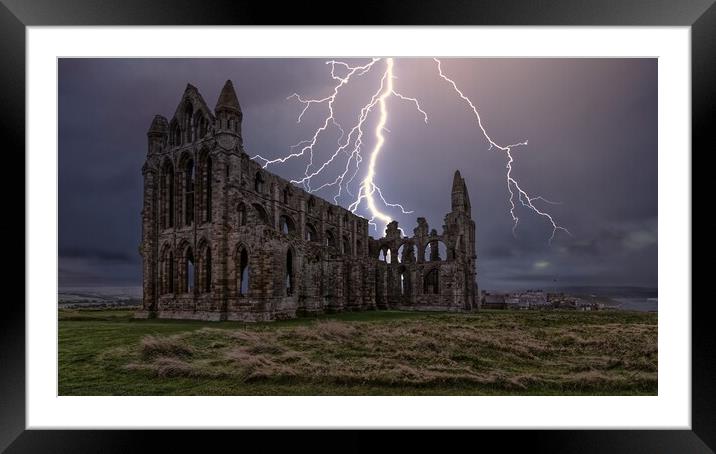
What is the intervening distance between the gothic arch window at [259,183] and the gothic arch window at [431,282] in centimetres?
1873

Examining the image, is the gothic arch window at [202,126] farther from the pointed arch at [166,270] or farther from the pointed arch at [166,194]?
the pointed arch at [166,270]

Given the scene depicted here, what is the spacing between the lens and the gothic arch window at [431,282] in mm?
36781

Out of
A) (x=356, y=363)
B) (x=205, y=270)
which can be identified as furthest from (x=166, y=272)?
(x=356, y=363)

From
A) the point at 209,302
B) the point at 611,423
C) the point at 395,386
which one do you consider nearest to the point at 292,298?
the point at 209,302

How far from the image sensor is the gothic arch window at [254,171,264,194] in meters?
24.6

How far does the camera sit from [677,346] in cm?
754

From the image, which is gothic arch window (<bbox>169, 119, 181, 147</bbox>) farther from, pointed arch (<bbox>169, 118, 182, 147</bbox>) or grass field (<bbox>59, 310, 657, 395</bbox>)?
grass field (<bbox>59, 310, 657, 395</bbox>)

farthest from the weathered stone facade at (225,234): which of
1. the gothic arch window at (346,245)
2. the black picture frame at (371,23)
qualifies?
the black picture frame at (371,23)

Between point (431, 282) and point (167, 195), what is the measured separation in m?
25.2

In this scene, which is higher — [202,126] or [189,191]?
[202,126]

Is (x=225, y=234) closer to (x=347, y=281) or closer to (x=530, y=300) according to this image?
(x=347, y=281)

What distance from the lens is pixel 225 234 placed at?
65.3 feet

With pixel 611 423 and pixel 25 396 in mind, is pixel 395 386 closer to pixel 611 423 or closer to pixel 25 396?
pixel 611 423

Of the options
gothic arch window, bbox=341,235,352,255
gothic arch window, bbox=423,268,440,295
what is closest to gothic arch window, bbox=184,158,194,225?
gothic arch window, bbox=341,235,352,255
